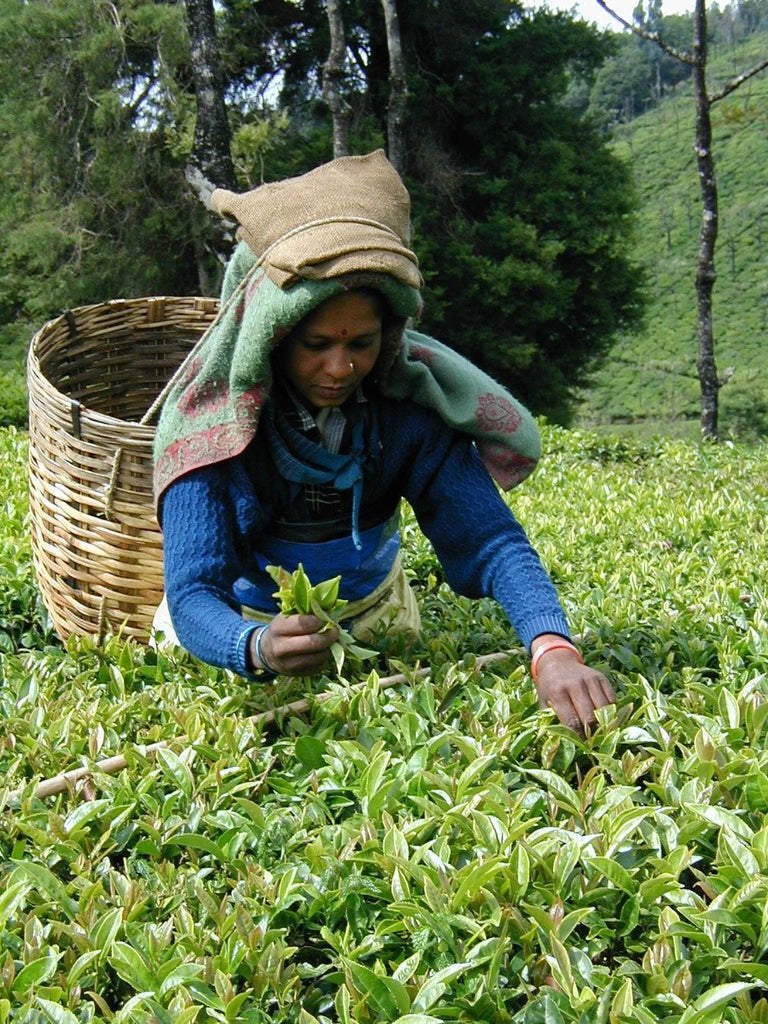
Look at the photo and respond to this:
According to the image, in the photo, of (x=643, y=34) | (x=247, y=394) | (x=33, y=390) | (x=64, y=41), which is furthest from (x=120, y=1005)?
(x=64, y=41)

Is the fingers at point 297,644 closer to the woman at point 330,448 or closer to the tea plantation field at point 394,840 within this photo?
the woman at point 330,448

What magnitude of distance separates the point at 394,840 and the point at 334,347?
97 cm

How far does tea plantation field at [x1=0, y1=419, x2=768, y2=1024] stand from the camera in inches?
57.1

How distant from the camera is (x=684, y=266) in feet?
182

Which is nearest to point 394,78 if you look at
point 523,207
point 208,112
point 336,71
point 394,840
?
point 336,71


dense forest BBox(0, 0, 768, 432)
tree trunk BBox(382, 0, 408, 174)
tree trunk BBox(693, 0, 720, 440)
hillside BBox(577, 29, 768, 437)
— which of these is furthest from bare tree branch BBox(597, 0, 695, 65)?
hillside BBox(577, 29, 768, 437)

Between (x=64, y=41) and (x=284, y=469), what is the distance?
49.1 feet

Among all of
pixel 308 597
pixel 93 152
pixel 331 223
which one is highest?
pixel 331 223

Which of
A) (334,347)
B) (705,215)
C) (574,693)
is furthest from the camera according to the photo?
(705,215)

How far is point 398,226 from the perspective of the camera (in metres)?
2.21

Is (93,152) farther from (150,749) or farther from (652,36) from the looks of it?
(150,749)

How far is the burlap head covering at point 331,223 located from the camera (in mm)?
2029

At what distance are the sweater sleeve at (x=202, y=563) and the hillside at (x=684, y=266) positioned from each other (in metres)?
38.9

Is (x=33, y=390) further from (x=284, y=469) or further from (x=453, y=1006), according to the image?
(x=453, y=1006)
